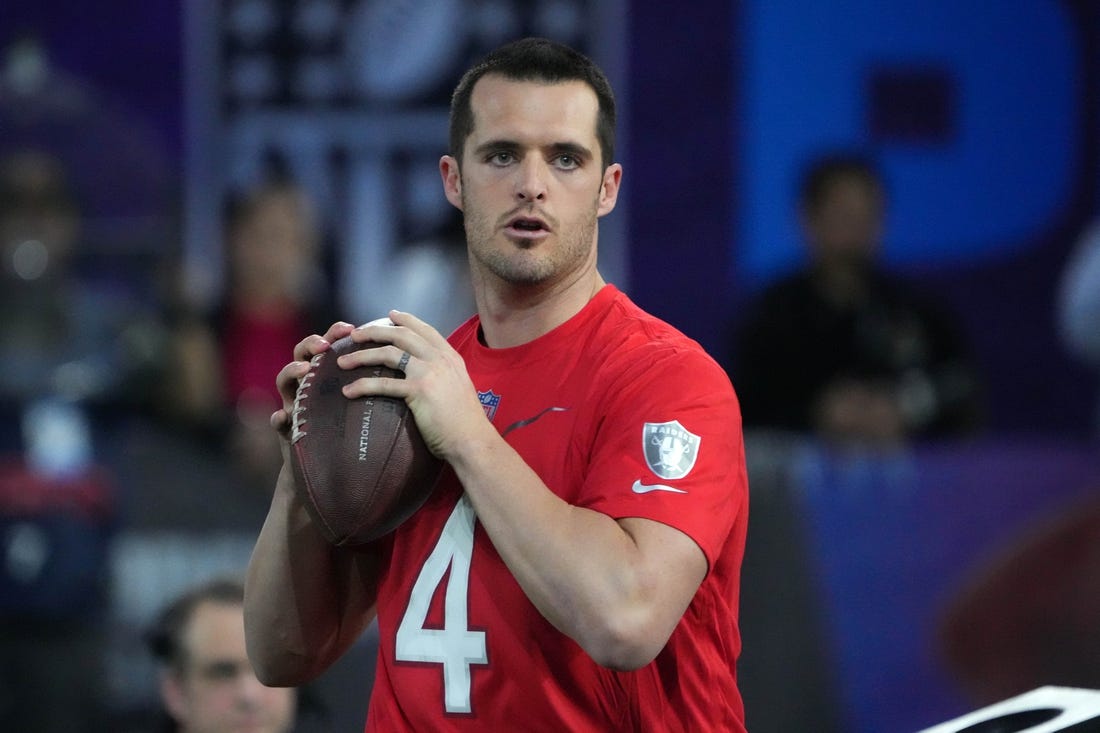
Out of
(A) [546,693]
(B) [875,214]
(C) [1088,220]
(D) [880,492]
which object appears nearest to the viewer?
(A) [546,693]

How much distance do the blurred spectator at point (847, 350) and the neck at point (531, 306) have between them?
9.50 feet

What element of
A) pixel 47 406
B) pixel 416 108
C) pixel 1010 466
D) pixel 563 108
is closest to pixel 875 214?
pixel 1010 466

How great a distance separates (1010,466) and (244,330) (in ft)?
9.16

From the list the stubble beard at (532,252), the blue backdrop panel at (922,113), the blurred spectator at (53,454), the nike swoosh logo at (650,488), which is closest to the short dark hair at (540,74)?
the stubble beard at (532,252)

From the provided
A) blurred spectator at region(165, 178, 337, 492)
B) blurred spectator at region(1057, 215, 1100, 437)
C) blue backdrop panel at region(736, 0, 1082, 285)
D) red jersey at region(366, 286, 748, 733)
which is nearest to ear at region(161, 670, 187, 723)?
blurred spectator at region(165, 178, 337, 492)

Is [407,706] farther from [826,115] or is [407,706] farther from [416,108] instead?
[826,115]

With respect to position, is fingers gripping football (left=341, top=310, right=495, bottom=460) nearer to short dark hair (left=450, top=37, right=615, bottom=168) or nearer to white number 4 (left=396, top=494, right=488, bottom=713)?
white number 4 (left=396, top=494, right=488, bottom=713)

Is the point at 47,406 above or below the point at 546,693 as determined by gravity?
above

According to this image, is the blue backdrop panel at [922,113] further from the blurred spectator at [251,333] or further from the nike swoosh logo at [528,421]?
the nike swoosh logo at [528,421]

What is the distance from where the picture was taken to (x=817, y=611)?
214 inches

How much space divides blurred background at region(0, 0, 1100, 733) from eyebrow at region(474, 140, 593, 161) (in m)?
2.19

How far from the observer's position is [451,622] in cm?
271

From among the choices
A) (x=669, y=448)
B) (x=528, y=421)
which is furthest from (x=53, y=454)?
(x=669, y=448)

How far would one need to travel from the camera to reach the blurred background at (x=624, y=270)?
5.31 metres
